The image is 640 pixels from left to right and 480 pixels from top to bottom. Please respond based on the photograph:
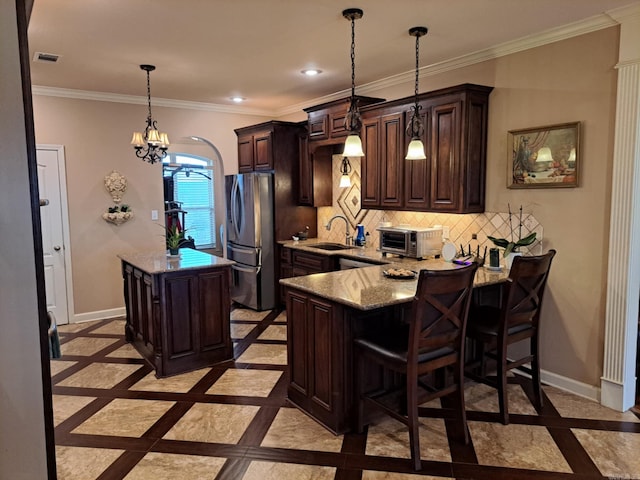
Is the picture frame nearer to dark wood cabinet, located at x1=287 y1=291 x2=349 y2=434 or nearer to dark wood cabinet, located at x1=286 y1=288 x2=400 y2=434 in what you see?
dark wood cabinet, located at x1=286 y1=288 x2=400 y2=434

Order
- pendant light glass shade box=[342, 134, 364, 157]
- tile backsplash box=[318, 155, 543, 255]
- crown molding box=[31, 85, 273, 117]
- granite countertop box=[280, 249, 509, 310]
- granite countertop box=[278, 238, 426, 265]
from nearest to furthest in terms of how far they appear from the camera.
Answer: granite countertop box=[280, 249, 509, 310] < pendant light glass shade box=[342, 134, 364, 157] < tile backsplash box=[318, 155, 543, 255] < granite countertop box=[278, 238, 426, 265] < crown molding box=[31, 85, 273, 117]

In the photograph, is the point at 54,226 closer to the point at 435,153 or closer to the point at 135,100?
the point at 135,100

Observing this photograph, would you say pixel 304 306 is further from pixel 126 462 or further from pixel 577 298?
Result: pixel 577 298

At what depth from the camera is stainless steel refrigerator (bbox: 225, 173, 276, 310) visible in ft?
17.9

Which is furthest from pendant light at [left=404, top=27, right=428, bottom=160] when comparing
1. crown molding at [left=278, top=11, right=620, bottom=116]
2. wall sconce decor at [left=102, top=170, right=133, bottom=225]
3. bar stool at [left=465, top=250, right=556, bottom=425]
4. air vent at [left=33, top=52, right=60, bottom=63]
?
wall sconce decor at [left=102, top=170, right=133, bottom=225]

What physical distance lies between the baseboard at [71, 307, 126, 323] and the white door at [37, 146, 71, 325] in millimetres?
114

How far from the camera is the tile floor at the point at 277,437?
2.39m

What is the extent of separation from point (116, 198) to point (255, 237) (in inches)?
68.2

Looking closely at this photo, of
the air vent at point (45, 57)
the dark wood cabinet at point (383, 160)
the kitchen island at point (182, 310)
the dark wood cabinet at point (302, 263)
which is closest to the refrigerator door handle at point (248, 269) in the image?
the dark wood cabinet at point (302, 263)

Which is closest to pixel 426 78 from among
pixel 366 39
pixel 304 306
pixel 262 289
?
pixel 366 39

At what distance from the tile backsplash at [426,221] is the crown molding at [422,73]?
3.04 feet

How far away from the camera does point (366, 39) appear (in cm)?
339

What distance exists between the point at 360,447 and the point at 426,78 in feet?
10.9

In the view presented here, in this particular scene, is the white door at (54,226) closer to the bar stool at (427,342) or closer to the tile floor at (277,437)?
the tile floor at (277,437)
